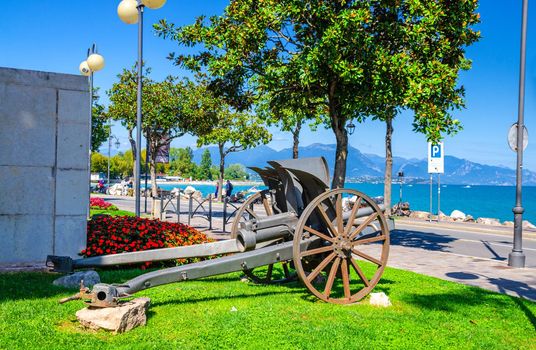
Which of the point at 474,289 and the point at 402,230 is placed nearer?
the point at 474,289

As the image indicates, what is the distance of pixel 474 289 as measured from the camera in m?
8.26

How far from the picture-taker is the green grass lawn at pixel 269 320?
4.95 metres

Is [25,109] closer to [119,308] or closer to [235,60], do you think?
[119,308]

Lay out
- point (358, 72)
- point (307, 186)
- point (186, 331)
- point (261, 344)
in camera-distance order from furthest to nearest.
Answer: point (358, 72), point (307, 186), point (186, 331), point (261, 344)

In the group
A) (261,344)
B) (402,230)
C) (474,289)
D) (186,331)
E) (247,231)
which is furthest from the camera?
(402,230)

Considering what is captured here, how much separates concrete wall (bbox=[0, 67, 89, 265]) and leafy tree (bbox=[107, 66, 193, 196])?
51.6 ft

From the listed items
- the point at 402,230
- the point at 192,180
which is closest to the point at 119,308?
the point at 402,230

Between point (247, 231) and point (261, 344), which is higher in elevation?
point (247, 231)

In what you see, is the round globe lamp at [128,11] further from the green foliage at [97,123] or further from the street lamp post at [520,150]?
the green foliage at [97,123]

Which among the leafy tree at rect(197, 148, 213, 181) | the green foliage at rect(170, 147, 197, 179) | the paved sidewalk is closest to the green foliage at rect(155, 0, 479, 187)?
the paved sidewalk

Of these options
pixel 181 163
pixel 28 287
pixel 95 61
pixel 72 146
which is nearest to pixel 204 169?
pixel 181 163

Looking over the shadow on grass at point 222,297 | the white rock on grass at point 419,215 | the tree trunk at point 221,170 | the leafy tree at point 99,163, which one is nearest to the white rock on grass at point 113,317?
the shadow on grass at point 222,297

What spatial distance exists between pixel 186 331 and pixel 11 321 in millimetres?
1754

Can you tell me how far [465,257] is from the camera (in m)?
12.5
